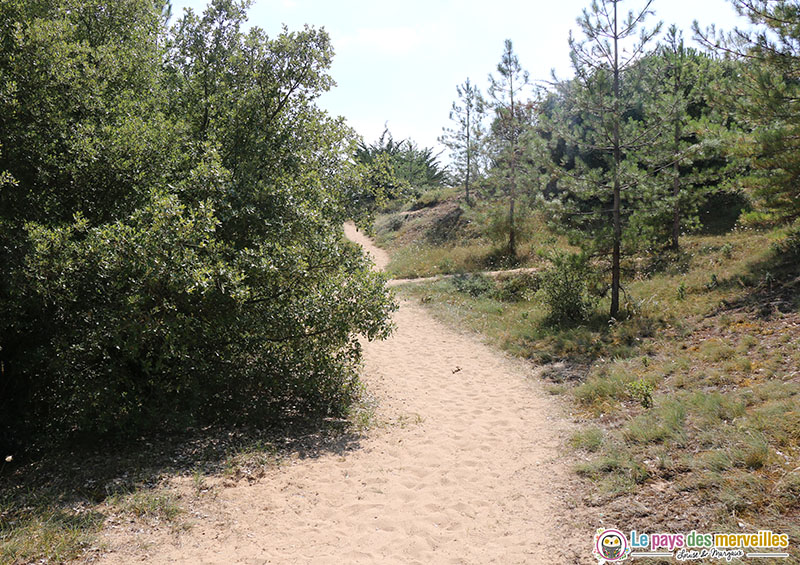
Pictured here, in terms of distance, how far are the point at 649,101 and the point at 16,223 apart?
40.9 ft

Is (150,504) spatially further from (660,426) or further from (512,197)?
(512,197)

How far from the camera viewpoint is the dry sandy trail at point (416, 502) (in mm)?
4426

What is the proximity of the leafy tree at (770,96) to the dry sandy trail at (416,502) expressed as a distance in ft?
21.5

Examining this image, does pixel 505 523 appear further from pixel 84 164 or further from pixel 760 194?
pixel 760 194

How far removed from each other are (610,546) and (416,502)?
205 centimetres

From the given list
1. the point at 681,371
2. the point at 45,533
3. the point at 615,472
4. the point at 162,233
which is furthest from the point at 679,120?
the point at 45,533

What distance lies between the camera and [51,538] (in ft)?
13.8

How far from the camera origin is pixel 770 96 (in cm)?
921

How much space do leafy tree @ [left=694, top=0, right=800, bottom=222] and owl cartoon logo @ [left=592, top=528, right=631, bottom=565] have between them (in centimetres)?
872

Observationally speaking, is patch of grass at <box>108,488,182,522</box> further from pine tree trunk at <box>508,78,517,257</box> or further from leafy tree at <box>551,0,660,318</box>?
pine tree trunk at <box>508,78,517,257</box>

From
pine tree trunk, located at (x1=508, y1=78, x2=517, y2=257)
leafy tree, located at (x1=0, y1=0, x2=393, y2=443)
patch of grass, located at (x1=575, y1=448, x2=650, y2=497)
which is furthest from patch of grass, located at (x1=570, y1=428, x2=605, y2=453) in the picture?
pine tree trunk, located at (x1=508, y1=78, x2=517, y2=257)

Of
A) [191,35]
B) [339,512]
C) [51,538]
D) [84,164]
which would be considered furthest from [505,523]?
[191,35]

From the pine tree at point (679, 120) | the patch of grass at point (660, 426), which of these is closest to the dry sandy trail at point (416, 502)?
the patch of grass at point (660, 426)

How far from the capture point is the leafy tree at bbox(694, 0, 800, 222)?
29.8ft
